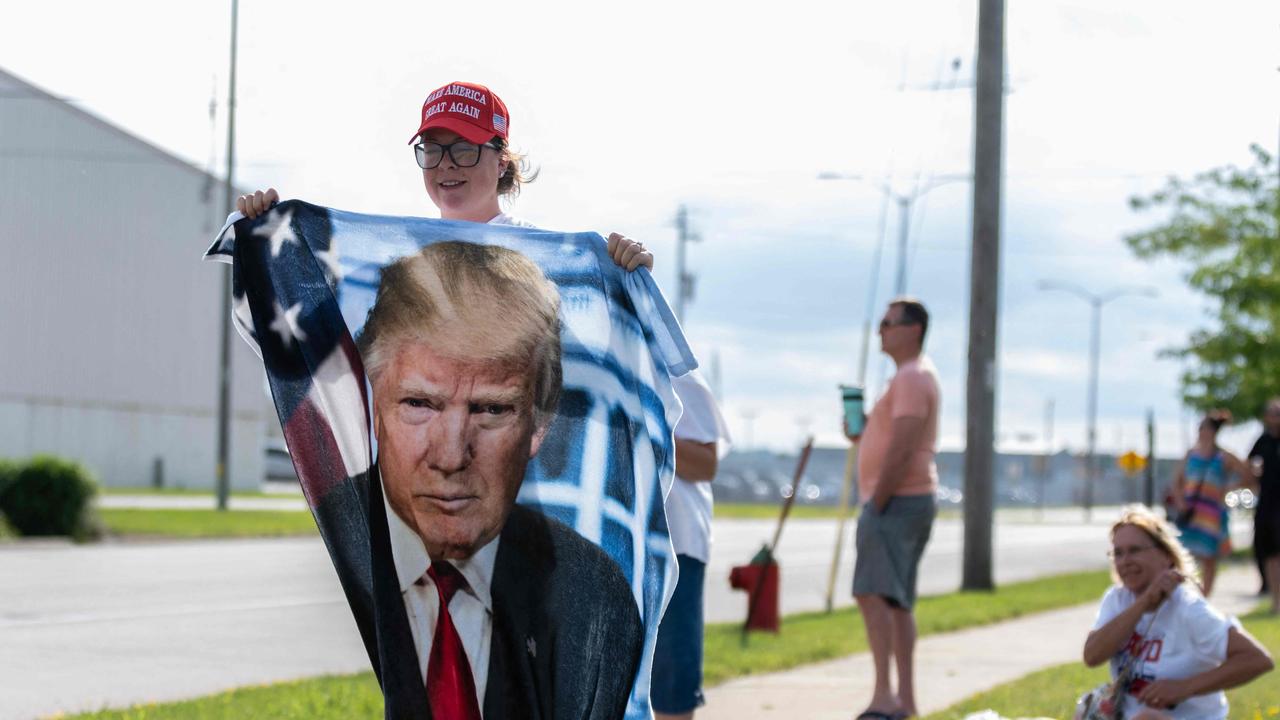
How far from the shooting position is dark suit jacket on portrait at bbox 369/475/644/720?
3.65m

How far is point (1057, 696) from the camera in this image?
801 centimetres

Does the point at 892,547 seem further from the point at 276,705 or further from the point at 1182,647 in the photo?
the point at 276,705

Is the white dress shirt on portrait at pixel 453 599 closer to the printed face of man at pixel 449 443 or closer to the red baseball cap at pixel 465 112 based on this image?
the printed face of man at pixel 449 443

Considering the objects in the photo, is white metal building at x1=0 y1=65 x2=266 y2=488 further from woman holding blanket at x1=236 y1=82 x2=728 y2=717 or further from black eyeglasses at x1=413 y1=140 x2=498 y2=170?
black eyeglasses at x1=413 y1=140 x2=498 y2=170

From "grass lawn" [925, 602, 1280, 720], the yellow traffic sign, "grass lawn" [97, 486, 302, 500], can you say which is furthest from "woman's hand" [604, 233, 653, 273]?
the yellow traffic sign

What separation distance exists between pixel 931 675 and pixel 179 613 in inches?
235

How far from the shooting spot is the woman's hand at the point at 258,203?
390cm

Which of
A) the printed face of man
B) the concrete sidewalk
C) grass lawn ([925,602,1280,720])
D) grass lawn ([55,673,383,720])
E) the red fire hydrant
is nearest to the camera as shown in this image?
the printed face of man

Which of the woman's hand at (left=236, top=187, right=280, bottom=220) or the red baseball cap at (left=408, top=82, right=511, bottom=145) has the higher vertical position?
the red baseball cap at (left=408, top=82, right=511, bottom=145)

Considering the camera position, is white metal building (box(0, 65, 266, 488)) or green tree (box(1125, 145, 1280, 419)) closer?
green tree (box(1125, 145, 1280, 419))

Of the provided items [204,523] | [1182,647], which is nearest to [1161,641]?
[1182,647]

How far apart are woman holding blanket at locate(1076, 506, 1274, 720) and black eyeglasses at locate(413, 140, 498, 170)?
10.0 ft

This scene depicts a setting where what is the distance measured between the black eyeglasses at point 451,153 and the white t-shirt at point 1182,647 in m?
3.21

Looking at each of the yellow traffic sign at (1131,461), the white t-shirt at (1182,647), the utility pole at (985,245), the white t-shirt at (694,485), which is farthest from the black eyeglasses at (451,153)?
the yellow traffic sign at (1131,461)
